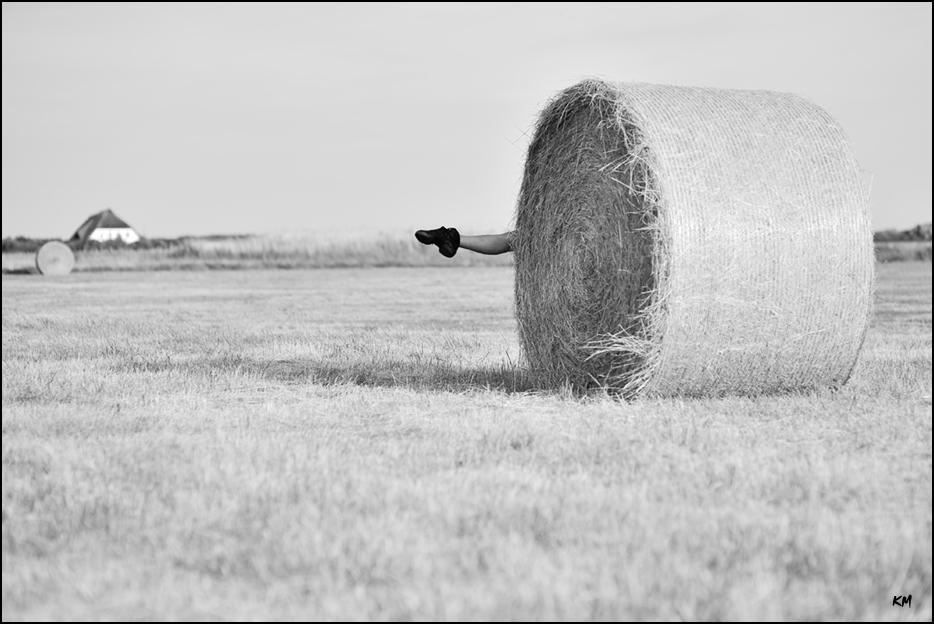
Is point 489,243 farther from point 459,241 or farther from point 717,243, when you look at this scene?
point 717,243

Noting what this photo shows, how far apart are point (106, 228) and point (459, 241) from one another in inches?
2444

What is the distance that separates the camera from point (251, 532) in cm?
446

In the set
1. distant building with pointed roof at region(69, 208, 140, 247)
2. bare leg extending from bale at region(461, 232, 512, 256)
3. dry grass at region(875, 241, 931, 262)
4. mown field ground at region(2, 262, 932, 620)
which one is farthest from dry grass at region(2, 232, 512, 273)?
mown field ground at region(2, 262, 932, 620)

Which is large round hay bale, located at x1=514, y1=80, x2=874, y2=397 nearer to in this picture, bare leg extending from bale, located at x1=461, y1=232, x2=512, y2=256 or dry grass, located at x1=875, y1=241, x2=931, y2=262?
bare leg extending from bale, located at x1=461, y1=232, x2=512, y2=256

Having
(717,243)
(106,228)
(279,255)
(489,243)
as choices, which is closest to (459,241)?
(489,243)

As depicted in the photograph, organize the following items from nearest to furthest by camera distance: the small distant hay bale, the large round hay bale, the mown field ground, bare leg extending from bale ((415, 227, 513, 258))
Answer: the mown field ground, the large round hay bale, bare leg extending from bale ((415, 227, 513, 258)), the small distant hay bale

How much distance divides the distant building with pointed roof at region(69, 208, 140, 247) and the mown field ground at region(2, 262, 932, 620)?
2255 inches

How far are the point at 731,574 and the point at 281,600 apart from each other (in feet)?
4.89

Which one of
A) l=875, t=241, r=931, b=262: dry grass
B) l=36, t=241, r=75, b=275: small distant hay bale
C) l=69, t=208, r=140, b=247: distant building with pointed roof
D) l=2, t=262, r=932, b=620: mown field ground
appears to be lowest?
l=2, t=262, r=932, b=620: mown field ground

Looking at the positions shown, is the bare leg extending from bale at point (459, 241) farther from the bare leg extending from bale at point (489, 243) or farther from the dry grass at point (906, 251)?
the dry grass at point (906, 251)

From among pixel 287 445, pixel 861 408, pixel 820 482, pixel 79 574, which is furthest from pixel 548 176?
pixel 79 574

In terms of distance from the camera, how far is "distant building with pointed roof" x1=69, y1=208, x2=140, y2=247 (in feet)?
211

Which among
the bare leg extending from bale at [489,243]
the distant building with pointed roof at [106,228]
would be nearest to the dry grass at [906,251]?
the bare leg extending from bale at [489,243]

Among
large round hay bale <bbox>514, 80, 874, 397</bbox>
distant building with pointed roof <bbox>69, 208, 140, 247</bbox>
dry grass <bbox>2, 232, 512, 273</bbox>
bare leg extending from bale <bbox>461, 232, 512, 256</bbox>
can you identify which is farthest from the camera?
distant building with pointed roof <bbox>69, 208, 140, 247</bbox>
